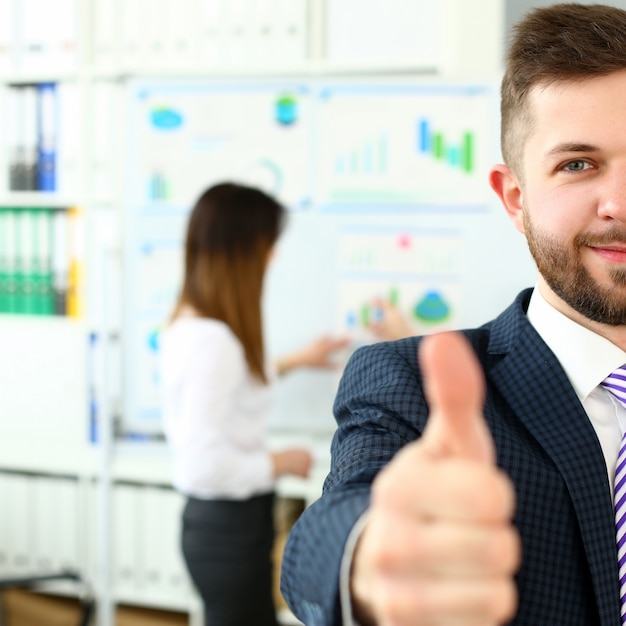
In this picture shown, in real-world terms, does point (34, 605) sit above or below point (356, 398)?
below

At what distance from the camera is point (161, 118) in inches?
101

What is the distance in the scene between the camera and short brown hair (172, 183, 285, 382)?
1880 millimetres

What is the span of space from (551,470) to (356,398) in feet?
0.75

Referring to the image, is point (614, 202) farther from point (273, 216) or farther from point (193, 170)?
point (193, 170)

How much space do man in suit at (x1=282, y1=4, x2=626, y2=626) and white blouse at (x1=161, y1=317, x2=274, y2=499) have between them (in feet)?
2.79

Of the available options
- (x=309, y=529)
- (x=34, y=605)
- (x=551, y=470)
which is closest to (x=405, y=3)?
(x=551, y=470)

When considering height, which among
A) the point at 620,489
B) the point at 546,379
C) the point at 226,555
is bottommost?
the point at 226,555

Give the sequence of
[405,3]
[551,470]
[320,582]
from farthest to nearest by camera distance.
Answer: [405,3], [551,470], [320,582]

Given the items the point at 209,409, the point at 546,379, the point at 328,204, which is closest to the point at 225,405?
the point at 209,409

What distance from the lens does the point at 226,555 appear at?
1829mm

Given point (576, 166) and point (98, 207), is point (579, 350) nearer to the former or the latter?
point (576, 166)

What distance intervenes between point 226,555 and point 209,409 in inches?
13.6

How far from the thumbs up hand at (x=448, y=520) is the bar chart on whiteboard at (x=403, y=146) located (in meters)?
2.09

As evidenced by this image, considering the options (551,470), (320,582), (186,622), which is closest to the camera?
(320,582)
